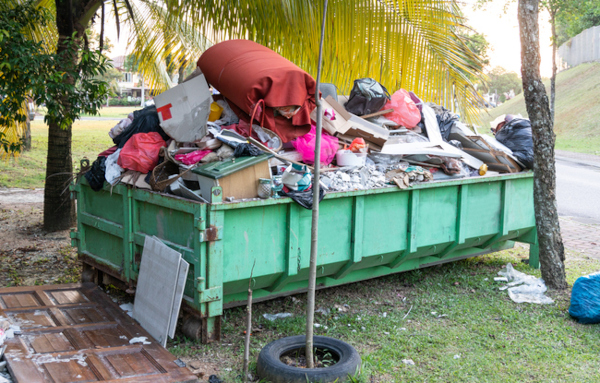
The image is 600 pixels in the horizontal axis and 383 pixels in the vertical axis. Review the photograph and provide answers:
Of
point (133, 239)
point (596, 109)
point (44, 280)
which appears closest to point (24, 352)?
point (133, 239)

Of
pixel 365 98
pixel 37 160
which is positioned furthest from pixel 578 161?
pixel 37 160

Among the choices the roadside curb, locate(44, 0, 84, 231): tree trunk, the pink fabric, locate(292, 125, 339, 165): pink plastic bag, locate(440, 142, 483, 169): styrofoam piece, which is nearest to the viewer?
the pink fabric

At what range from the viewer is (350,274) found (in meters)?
5.05

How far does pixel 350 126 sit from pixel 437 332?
6.72ft

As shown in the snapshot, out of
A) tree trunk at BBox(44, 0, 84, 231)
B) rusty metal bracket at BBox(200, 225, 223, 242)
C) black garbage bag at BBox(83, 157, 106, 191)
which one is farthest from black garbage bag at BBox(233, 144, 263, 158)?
tree trunk at BBox(44, 0, 84, 231)

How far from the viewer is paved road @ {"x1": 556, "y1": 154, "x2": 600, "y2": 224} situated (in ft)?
32.5

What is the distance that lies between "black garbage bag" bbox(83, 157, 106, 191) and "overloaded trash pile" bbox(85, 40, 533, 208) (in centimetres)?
1

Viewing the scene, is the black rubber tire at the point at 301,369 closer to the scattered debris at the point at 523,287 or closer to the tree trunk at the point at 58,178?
the scattered debris at the point at 523,287

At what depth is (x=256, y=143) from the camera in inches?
173

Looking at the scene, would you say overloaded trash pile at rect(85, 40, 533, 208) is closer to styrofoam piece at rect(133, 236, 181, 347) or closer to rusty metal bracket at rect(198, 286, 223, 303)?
styrofoam piece at rect(133, 236, 181, 347)

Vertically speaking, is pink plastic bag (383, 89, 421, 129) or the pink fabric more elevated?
pink plastic bag (383, 89, 421, 129)

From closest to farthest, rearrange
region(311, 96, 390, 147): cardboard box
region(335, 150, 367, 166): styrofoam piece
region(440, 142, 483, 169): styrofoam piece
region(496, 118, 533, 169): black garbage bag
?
region(335, 150, 367, 166): styrofoam piece < region(311, 96, 390, 147): cardboard box < region(440, 142, 483, 169): styrofoam piece < region(496, 118, 533, 169): black garbage bag

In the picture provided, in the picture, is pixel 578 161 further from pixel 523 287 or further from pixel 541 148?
pixel 523 287

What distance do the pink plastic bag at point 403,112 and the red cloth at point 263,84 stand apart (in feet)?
4.67
